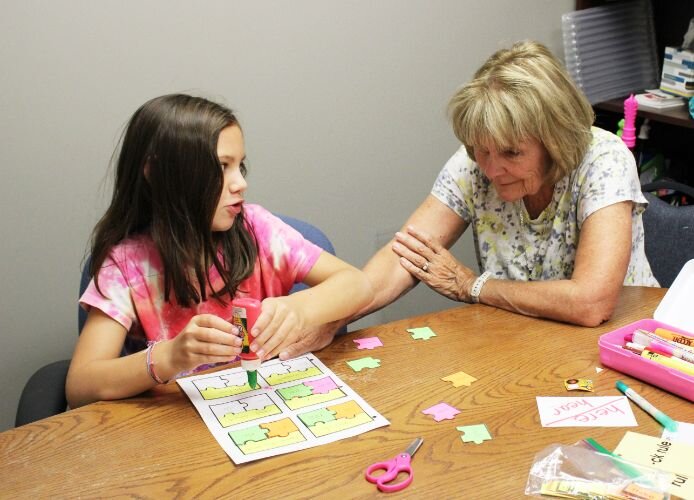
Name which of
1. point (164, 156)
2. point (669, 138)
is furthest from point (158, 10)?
point (669, 138)

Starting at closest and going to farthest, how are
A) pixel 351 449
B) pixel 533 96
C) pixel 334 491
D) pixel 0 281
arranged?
pixel 334 491 < pixel 351 449 < pixel 533 96 < pixel 0 281

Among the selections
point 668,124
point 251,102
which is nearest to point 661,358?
point 251,102

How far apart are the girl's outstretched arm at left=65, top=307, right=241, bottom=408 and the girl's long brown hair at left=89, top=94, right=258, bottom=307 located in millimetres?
126

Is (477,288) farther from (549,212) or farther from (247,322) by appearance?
(247,322)

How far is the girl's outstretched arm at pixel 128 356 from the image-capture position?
1538mm

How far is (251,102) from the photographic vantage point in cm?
295

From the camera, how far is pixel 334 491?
1338mm

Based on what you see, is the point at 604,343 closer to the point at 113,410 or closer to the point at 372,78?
the point at 113,410

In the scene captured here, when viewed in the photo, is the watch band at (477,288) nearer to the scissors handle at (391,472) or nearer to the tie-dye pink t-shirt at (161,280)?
the tie-dye pink t-shirt at (161,280)

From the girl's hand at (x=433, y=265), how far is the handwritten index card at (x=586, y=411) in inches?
23.9

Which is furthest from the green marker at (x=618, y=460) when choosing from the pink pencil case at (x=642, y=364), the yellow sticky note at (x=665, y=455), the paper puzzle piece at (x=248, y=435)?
the paper puzzle piece at (x=248, y=435)

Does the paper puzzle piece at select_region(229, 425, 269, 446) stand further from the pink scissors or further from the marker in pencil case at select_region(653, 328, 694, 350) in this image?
the marker in pencil case at select_region(653, 328, 694, 350)

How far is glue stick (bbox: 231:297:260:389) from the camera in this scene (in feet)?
5.07

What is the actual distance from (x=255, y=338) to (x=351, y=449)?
0.31m
